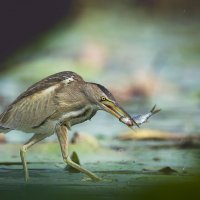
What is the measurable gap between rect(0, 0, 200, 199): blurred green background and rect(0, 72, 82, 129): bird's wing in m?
0.29

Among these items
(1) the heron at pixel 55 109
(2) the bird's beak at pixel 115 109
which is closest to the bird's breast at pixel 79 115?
(1) the heron at pixel 55 109

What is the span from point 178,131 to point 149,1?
13.9ft

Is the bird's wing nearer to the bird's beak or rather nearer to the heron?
the heron

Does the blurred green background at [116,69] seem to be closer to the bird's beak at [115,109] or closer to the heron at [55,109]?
the heron at [55,109]

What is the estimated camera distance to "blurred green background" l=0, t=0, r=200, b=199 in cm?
577

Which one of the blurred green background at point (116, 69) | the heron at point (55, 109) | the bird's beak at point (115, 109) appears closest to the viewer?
the bird's beak at point (115, 109)

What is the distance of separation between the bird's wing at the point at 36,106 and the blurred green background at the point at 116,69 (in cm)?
29

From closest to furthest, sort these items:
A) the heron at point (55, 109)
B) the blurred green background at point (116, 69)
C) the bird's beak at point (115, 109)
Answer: the bird's beak at point (115, 109), the heron at point (55, 109), the blurred green background at point (116, 69)

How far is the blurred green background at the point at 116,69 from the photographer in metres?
5.77

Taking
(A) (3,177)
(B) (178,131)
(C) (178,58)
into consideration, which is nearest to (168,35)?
(C) (178,58)

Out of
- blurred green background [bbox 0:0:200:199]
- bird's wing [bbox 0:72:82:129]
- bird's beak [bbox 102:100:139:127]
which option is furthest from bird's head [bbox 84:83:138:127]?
blurred green background [bbox 0:0:200:199]

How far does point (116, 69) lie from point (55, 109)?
170 inches

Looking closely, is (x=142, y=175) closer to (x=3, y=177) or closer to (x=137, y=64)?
(x=3, y=177)

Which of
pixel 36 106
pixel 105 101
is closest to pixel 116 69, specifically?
pixel 36 106
